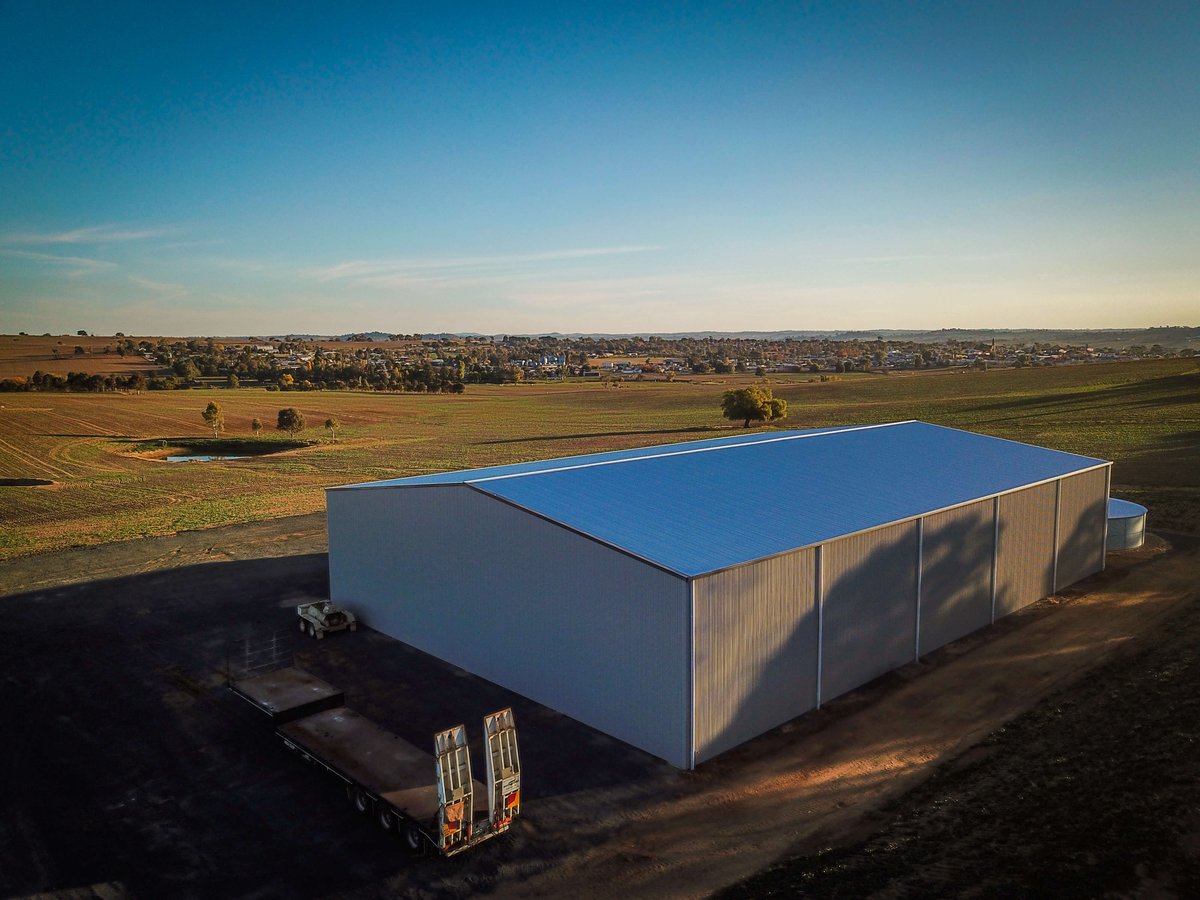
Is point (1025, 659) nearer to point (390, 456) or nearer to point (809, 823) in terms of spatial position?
point (809, 823)

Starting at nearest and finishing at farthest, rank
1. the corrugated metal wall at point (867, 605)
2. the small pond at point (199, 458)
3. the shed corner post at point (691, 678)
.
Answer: the shed corner post at point (691, 678)
the corrugated metal wall at point (867, 605)
the small pond at point (199, 458)

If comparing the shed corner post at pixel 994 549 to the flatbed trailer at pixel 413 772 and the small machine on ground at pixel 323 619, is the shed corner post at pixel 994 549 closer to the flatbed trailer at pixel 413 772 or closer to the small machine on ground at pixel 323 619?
the flatbed trailer at pixel 413 772

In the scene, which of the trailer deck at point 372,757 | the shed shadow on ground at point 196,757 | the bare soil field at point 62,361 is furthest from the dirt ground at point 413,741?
the bare soil field at point 62,361

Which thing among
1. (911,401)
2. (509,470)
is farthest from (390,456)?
(911,401)

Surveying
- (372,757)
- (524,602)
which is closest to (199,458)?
(524,602)

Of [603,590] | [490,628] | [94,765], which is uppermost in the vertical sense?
[603,590]

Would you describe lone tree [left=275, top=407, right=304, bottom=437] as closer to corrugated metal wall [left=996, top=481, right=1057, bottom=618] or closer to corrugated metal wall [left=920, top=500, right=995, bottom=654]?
corrugated metal wall [left=996, top=481, right=1057, bottom=618]

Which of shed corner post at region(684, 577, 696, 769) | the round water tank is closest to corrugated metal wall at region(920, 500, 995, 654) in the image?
shed corner post at region(684, 577, 696, 769)
